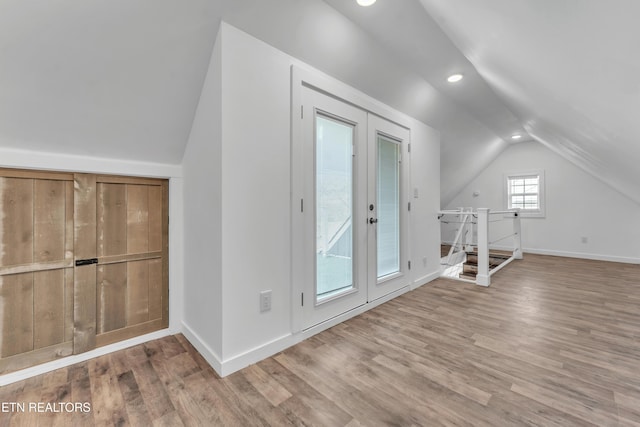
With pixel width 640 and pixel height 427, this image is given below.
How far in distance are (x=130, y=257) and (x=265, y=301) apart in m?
1.13

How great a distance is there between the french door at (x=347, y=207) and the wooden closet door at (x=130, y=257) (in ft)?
3.90

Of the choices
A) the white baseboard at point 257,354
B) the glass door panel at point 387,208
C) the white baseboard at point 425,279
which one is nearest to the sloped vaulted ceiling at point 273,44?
the glass door panel at point 387,208

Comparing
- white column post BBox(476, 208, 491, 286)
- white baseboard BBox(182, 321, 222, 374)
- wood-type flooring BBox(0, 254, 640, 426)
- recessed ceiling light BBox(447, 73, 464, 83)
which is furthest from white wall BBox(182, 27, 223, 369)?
white column post BBox(476, 208, 491, 286)

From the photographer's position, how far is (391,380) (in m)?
1.53

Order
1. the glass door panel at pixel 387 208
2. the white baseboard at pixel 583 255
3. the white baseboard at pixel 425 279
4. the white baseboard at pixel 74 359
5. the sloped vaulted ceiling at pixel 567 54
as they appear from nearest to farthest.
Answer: the sloped vaulted ceiling at pixel 567 54 < the white baseboard at pixel 74 359 < the glass door panel at pixel 387 208 < the white baseboard at pixel 425 279 < the white baseboard at pixel 583 255

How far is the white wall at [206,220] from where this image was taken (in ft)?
5.31

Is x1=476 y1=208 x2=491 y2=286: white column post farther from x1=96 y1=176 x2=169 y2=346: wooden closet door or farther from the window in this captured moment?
x1=96 y1=176 x2=169 y2=346: wooden closet door

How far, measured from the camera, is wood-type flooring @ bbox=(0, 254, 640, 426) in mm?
1267

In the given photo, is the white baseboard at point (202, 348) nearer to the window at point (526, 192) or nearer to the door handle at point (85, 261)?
the door handle at point (85, 261)

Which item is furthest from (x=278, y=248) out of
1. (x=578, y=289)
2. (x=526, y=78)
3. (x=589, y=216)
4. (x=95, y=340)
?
(x=589, y=216)

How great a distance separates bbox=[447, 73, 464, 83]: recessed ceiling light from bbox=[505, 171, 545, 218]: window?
4261mm

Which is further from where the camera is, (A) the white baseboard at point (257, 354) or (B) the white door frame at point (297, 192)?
(B) the white door frame at point (297, 192)

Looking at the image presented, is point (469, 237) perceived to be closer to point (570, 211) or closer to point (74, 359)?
point (570, 211)

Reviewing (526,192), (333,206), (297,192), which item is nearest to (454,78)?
(333,206)
